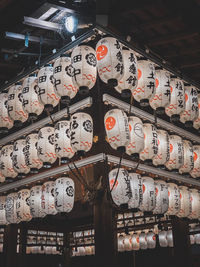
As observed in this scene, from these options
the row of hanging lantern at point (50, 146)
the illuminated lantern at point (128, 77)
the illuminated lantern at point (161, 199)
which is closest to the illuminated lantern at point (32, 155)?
the row of hanging lantern at point (50, 146)

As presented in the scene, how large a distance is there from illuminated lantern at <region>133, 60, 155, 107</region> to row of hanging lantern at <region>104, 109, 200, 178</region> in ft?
1.45

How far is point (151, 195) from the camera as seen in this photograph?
19.1 feet

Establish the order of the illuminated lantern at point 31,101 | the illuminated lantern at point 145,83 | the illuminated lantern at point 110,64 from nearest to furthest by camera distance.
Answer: the illuminated lantern at point 110,64 < the illuminated lantern at point 145,83 < the illuminated lantern at point 31,101

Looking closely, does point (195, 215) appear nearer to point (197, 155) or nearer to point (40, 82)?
point (197, 155)

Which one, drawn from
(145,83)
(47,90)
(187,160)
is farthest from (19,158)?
(187,160)

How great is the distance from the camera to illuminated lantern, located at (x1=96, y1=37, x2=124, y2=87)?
467 cm

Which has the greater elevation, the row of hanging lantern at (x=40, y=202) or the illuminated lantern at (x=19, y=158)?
the illuminated lantern at (x=19, y=158)

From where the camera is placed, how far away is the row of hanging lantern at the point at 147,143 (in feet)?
16.3

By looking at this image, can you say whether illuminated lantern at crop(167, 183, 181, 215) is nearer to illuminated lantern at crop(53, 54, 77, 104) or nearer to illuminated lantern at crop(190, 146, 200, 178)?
illuminated lantern at crop(190, 146, 200, 178)

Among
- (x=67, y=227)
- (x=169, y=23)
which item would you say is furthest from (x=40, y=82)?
(x=67, y=227)

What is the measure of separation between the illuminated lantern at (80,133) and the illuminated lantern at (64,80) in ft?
1.25

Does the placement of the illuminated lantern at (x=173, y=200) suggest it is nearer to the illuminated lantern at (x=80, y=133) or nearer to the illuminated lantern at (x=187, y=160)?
the illuminated lantern at (x=187, y=160)

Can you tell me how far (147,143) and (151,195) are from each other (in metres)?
1.05

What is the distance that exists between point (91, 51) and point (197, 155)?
3.92m
